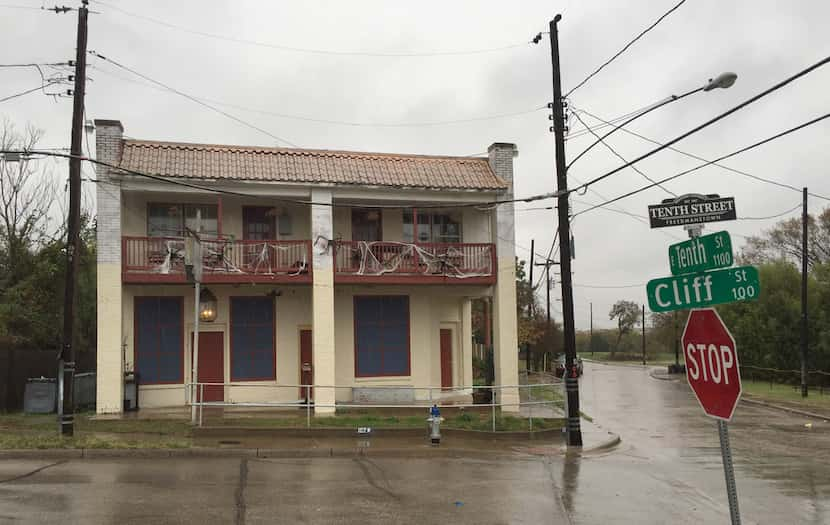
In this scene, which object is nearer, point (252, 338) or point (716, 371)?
point (716, 371)

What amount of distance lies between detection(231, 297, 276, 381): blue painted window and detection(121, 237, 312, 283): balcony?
1.77 meters

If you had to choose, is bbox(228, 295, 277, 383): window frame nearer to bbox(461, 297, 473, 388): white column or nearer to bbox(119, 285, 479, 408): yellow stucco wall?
bbox(119, 285, 479, 408): yellow stucco wall

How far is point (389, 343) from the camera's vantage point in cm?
2323

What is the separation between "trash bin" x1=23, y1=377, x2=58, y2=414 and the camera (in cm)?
1925

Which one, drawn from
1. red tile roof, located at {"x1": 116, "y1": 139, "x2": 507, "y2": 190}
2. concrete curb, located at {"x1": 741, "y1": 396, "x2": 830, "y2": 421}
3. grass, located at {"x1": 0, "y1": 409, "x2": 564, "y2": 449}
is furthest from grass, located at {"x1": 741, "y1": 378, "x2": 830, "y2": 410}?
red tile roof, located at {"x1": 116, "y1": 139, "x2": 507, "y2": 190}

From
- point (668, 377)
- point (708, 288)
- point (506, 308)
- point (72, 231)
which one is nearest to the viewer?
point (708, 288)

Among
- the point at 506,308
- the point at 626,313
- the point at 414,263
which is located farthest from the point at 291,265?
the point at 626,313

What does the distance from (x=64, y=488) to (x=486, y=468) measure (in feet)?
22.2

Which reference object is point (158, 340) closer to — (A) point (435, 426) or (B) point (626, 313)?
(A) point (435, 426)

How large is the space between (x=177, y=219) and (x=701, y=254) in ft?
59.5

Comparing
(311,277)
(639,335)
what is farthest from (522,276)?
(639,335)

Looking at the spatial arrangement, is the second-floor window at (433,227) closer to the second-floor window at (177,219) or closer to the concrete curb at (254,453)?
the second-floor window at (177,219)

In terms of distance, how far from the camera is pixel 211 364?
71.4 feet

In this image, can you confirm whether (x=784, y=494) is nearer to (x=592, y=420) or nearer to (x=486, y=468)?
(x=486, y=468)
